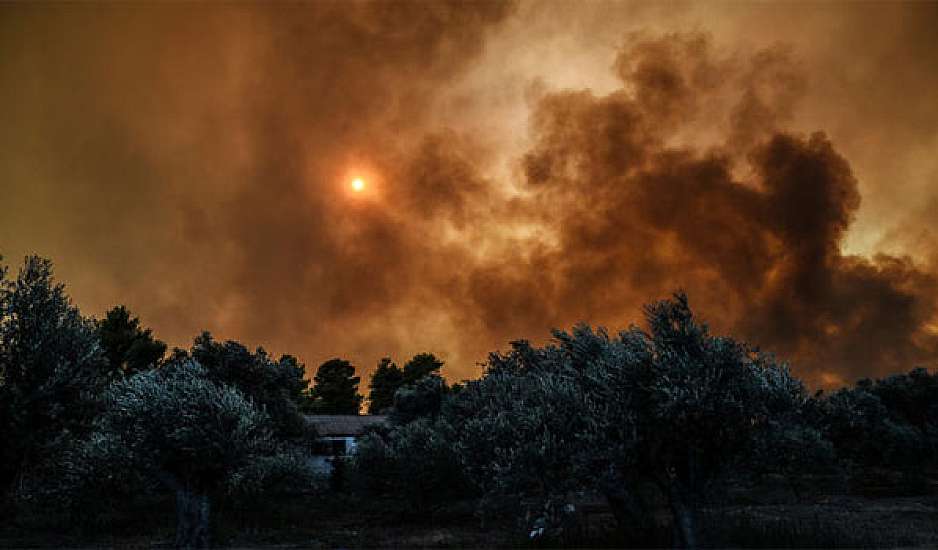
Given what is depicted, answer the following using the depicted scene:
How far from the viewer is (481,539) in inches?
1489

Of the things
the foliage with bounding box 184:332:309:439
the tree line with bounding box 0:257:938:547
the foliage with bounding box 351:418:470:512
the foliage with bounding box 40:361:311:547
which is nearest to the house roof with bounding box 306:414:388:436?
the foliage with bounding box 184:332:309:439

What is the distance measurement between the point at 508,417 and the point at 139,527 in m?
37.6

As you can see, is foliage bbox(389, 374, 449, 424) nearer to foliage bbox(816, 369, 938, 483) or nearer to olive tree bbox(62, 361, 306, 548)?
olive tree bbox(62, 361, 306, 548)

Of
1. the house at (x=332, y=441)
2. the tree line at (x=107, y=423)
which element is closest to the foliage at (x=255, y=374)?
the tree line at (x=107, y=423)

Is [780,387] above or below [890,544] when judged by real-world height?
above

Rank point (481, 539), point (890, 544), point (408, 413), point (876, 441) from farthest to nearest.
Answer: point (408, 413), point (876, 441), point (481, 539), point (890, 544)

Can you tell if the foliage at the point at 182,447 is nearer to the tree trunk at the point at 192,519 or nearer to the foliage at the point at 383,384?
the tree trunk at the point at 192,519

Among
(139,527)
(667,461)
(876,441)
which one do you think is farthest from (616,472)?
(876,441)

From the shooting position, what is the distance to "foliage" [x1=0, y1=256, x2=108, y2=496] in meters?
24.0

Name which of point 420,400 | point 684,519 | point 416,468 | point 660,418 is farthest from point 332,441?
point 660,418

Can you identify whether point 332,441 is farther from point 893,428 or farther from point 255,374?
point 893,428

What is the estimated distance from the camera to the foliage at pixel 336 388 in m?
131

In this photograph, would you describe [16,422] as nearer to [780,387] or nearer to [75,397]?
[75,397]

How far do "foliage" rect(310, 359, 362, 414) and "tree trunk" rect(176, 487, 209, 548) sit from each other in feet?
307
